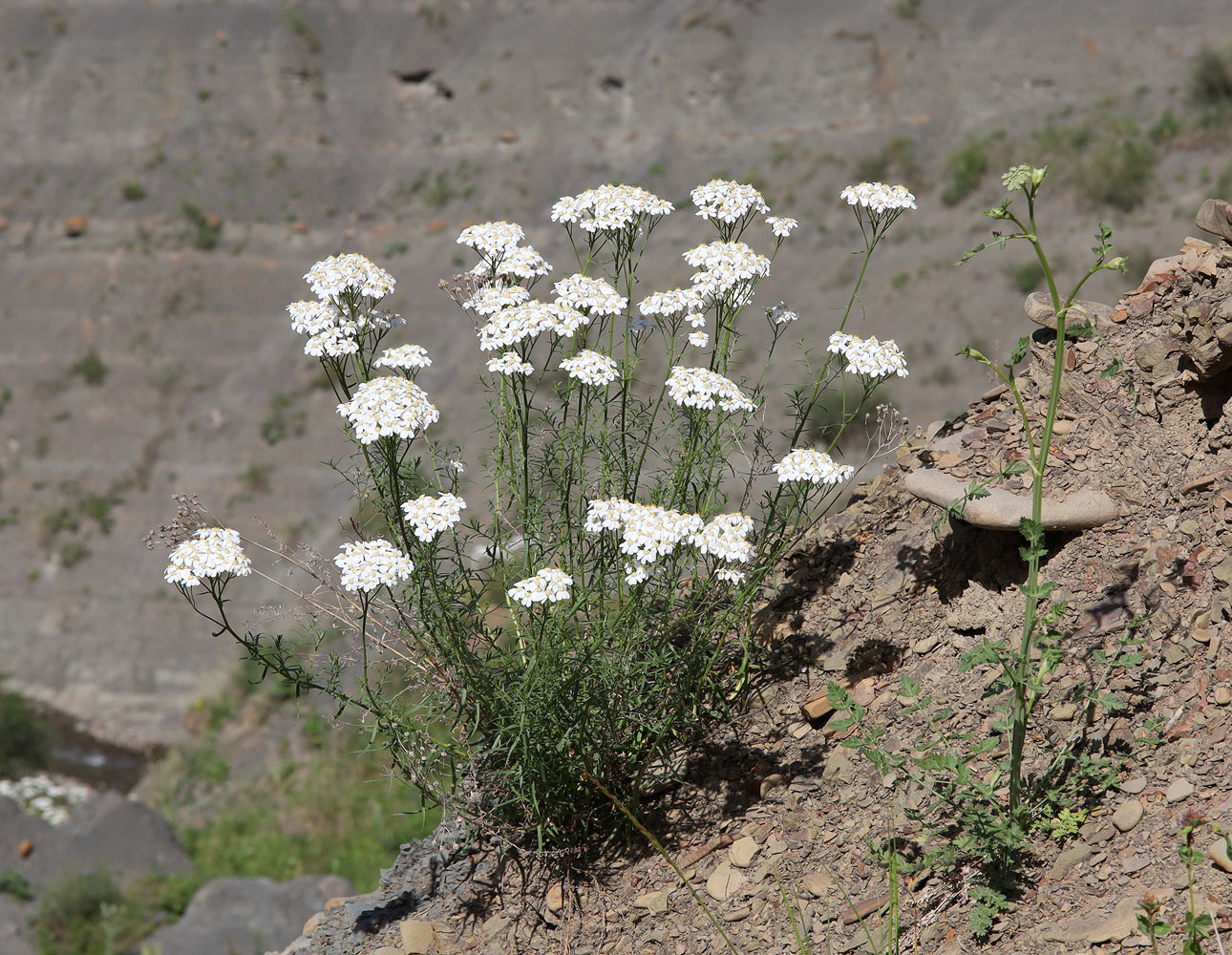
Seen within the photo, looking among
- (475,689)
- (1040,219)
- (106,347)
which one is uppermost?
(106,347)

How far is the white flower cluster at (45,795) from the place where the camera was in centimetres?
1631

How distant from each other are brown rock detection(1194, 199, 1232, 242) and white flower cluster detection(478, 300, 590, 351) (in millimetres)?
3093

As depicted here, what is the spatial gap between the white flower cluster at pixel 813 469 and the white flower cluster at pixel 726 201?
120 centimetres

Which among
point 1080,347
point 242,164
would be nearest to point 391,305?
point 242,164

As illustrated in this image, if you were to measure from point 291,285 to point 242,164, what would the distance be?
601 cm

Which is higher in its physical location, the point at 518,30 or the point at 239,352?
the point at 518,30

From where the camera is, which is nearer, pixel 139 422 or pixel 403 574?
pixel 403 574

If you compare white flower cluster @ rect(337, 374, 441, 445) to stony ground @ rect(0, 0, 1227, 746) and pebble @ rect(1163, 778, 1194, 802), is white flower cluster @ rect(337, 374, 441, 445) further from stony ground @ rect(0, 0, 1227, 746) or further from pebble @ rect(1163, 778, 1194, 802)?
stony ground @ rect(0, 0, 1227, 746)

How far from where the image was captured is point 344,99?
33.1 meters

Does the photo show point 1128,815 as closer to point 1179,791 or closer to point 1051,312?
point 1179,791

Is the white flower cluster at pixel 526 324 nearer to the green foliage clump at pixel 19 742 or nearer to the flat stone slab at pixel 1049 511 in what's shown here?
the flat stone slab at pixel 1049 511

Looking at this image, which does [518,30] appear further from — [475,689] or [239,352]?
[475,689]

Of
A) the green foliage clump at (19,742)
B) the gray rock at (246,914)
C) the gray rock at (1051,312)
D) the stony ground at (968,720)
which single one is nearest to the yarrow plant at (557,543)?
the stony ground at (968,720)

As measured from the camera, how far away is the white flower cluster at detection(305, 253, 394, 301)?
3891 millimetres
